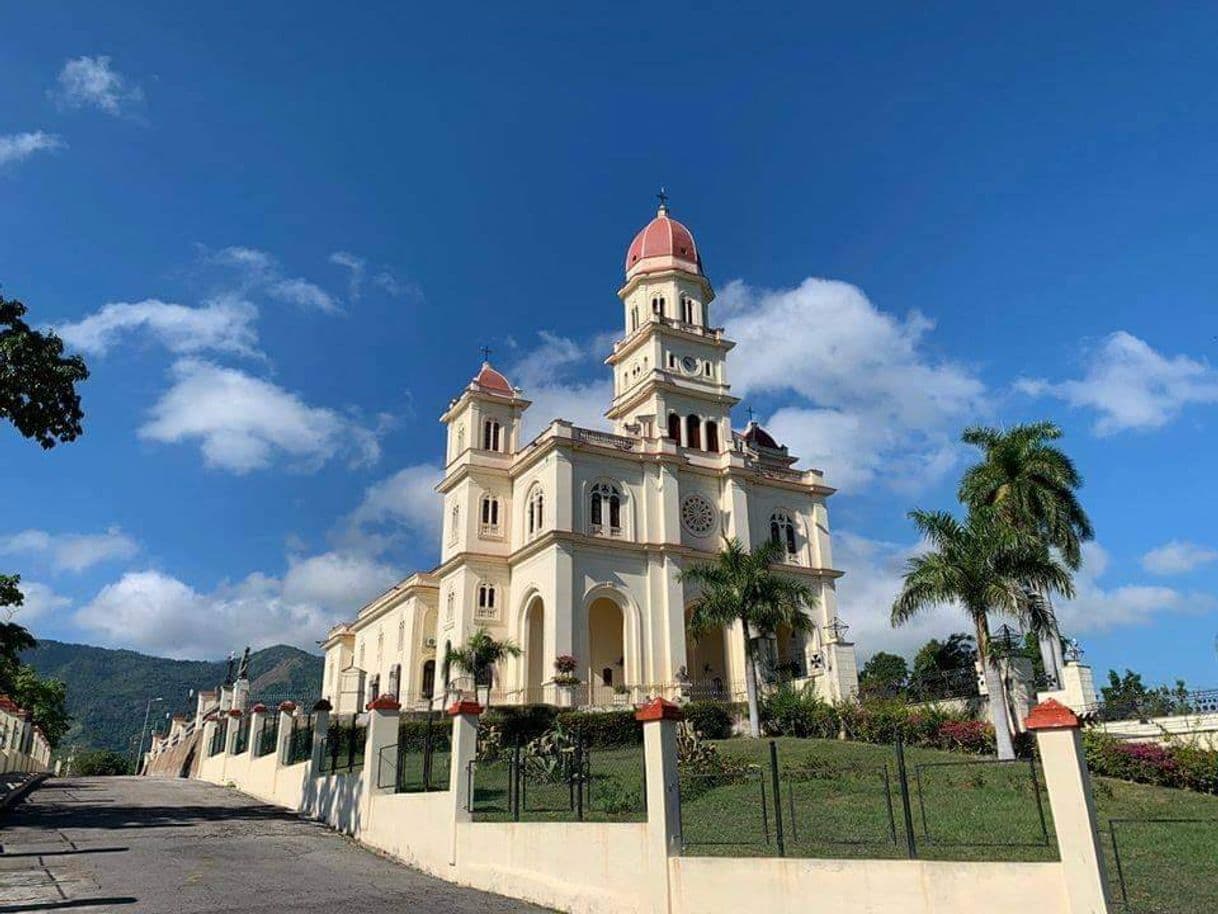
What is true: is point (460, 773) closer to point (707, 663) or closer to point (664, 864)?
point (664, 864)

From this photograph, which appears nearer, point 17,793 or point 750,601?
point 17,793

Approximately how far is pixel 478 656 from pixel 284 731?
1280 centimetres

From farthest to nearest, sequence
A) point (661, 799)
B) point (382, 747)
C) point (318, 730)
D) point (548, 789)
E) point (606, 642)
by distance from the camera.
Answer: point (606, 642)
point (318, 730)
point (382, 747)
point (548, 789)
point (661, 799)

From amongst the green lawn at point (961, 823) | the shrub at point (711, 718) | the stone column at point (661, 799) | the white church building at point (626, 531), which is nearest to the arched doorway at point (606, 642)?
the white church building at point (626, 531)

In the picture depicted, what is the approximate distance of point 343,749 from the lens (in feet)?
64.5

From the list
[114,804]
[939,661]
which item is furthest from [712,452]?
[114,804]

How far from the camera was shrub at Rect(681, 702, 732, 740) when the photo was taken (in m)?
31.2

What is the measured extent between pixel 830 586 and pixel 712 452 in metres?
8.26

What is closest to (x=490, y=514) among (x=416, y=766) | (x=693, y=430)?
(x=693, y=430)

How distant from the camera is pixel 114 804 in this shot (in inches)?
866

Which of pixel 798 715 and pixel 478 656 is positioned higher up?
pixel 478 656

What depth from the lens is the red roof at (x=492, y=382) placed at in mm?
44750

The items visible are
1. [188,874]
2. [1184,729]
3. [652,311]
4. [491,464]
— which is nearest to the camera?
[188,874]

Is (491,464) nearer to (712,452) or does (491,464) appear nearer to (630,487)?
(630,487)
